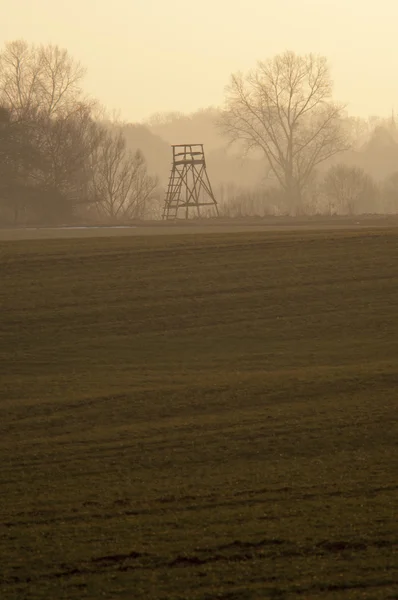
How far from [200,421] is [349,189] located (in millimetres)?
63706

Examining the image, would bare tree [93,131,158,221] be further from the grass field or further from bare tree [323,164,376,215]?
the grass field

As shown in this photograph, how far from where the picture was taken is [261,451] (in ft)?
35.2

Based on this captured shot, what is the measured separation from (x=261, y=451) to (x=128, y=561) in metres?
3.17

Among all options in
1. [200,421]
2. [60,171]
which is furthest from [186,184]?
[200,421]

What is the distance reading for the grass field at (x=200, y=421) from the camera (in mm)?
7723

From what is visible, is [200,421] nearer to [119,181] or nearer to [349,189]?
[119,181]

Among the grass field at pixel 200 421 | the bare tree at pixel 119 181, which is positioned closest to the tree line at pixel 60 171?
the bare tree at pixel 119 181

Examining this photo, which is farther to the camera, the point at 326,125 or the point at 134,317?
the point at 326,125

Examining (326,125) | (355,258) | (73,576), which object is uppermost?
(326,125)

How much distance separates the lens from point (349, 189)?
7419 cm

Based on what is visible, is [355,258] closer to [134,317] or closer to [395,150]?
[134,317]

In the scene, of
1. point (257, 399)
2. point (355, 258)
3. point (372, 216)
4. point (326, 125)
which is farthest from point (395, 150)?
point (257, 399)

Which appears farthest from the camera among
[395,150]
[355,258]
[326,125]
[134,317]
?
[395,150]

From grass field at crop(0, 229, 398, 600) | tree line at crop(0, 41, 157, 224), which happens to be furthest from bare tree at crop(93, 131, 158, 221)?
grass field at crop(0, 229, 398, 600)
